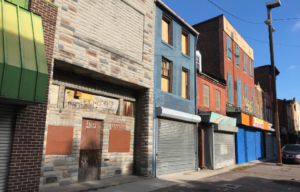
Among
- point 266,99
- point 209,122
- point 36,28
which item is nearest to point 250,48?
point 266,99

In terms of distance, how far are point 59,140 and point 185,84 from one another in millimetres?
8535

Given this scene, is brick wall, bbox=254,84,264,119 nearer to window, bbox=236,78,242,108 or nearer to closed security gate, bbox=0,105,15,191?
window, bbox=236,78,242,108

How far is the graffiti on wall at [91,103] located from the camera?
8875 mm

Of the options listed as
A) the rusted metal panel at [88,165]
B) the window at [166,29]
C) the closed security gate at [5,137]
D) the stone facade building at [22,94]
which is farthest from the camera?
the window at [166,29]

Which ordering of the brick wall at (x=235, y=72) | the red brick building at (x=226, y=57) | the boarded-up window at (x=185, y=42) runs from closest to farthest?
1. the boarded-up window at (x=185, y=42)
2. the red brick building at (x=226, y=57)
3. the brick wall at (x=235, y=72)

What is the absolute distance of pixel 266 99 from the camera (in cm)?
3062

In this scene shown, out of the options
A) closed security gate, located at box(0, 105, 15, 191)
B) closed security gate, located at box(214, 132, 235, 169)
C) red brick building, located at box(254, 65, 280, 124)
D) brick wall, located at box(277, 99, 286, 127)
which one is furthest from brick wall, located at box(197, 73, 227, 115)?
Answer: brick wall, located at box(277, 99, 286, 127)

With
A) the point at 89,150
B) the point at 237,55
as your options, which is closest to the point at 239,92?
the point at 237,55

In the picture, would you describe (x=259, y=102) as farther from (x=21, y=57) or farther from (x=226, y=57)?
(x=21, y=57)

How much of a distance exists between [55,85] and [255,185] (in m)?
8.90

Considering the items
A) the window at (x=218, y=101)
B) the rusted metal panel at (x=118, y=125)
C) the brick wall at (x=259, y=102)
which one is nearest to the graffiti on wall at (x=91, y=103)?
the rusted metal panel at (x=118, y=125)

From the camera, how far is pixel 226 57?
21.3 metres

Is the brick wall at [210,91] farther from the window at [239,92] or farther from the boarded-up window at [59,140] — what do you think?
the boarded-up window at [59,140]

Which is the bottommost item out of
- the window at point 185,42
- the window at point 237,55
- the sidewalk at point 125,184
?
the sidewalk at point 125,184
